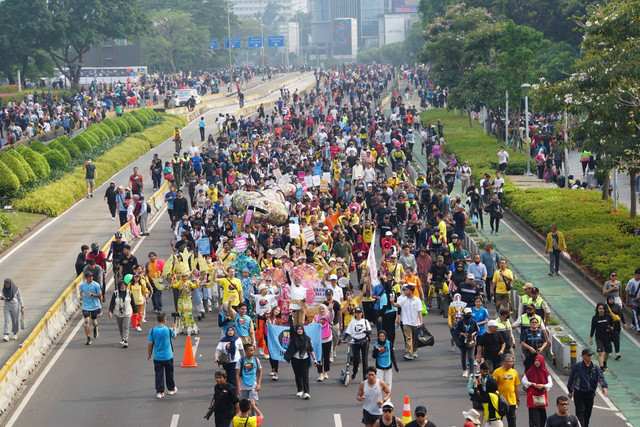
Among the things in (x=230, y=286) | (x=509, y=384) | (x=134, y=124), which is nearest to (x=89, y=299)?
(x=230, y=286)

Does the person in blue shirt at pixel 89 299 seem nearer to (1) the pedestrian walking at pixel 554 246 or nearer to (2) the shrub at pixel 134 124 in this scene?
(1) the pedestrian walking at pixel 554 246

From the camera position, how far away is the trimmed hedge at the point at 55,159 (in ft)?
136

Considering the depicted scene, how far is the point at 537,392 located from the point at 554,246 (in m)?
11.2

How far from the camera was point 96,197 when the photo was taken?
4016 cm

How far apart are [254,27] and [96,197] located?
158 metres

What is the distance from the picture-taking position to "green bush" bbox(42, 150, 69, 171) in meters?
41.5

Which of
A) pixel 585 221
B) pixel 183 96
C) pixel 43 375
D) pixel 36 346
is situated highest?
pixel 183 96

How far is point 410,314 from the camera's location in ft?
63.6

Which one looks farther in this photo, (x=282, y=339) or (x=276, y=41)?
(x=276, y=41)

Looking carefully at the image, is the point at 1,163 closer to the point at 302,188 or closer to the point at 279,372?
the point at 302,188

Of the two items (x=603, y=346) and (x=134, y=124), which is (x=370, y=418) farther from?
(x=134, y=124)

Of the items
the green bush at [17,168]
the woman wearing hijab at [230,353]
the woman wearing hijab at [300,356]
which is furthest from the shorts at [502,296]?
the green bush at [17,168]

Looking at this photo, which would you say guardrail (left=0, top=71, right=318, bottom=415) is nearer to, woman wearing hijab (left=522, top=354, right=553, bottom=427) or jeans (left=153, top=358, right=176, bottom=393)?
jeans (left=153, top=358, right=176, bottom=393)

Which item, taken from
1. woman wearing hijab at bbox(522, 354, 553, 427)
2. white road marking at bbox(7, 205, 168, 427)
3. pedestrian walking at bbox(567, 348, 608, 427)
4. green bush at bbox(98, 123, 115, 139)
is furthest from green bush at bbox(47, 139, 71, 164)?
pedestrian walking at bbox(567, 348, 608, 427)
